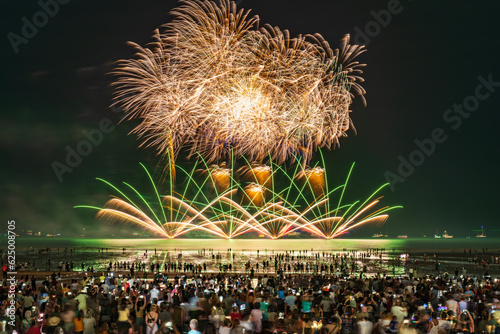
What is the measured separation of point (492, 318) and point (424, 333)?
8.36 ft

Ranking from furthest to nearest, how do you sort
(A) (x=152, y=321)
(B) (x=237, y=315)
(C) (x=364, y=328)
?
(B) (x=237, y=315)
(A) (x=152, y=321)
(C) (x=364, y=328)

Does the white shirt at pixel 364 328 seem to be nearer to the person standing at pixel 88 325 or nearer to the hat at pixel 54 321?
the person standing at pixel 88 325

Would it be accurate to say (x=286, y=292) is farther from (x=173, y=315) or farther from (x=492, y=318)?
(x=492, y=318)

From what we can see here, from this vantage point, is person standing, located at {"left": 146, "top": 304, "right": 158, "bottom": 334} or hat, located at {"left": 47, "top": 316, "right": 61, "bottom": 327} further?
person standing, located at {"left": 146, "top": 304, "right": 158, "bottom": 334}

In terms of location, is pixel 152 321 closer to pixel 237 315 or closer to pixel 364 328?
pixel 237 315

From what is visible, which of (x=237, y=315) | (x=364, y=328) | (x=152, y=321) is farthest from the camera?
(x=237, y=315)

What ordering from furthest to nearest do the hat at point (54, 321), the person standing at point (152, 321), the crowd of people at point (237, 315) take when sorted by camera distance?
the person standing at point (152, 321)
the hat at point (54, 321)
the crowd of people at point (237, 315)

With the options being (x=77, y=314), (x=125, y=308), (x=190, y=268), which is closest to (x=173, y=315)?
(x=125, y=308)

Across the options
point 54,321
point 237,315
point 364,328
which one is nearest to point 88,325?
point 54,321

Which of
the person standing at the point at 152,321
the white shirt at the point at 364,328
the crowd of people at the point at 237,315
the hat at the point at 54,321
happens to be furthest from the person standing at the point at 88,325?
the white shirt at the point at 364,328

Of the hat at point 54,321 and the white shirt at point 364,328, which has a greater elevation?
the hat at point 54,321

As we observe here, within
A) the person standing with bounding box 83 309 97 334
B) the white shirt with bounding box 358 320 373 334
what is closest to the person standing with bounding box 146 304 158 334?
the person standing with bounding box 83 309 97 334

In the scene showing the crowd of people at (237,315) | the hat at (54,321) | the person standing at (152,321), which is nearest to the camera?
the crowd of people at (237,315)

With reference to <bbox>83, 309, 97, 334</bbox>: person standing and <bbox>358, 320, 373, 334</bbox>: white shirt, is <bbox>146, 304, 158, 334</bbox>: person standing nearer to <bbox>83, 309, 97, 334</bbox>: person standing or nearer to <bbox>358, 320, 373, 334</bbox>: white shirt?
<bbox>83, 309, 97, 334</bbox>: person standing
